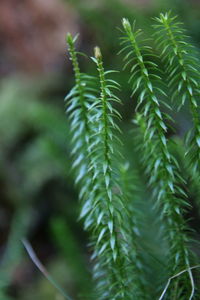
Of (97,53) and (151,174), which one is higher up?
(97,53)

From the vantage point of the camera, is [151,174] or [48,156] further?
[48,156]

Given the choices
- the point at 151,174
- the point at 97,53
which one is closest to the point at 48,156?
the point at 151,174

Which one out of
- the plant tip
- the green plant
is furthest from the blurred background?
the plant tip

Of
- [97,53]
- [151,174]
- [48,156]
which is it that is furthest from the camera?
[48,156]

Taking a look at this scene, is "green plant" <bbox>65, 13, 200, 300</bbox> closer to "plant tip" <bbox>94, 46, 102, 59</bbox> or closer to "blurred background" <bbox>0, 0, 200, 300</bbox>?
"plant tip" <bbox>94, 46, 102, 59</bbox>

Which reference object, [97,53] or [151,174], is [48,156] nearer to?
[151,174]

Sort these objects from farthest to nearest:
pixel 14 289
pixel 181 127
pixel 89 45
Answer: pixel 89 45
pixel 14 289
pixel 181 127

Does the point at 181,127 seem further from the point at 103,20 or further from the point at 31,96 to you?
the point at 31,96

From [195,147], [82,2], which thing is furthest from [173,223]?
[82,2]
